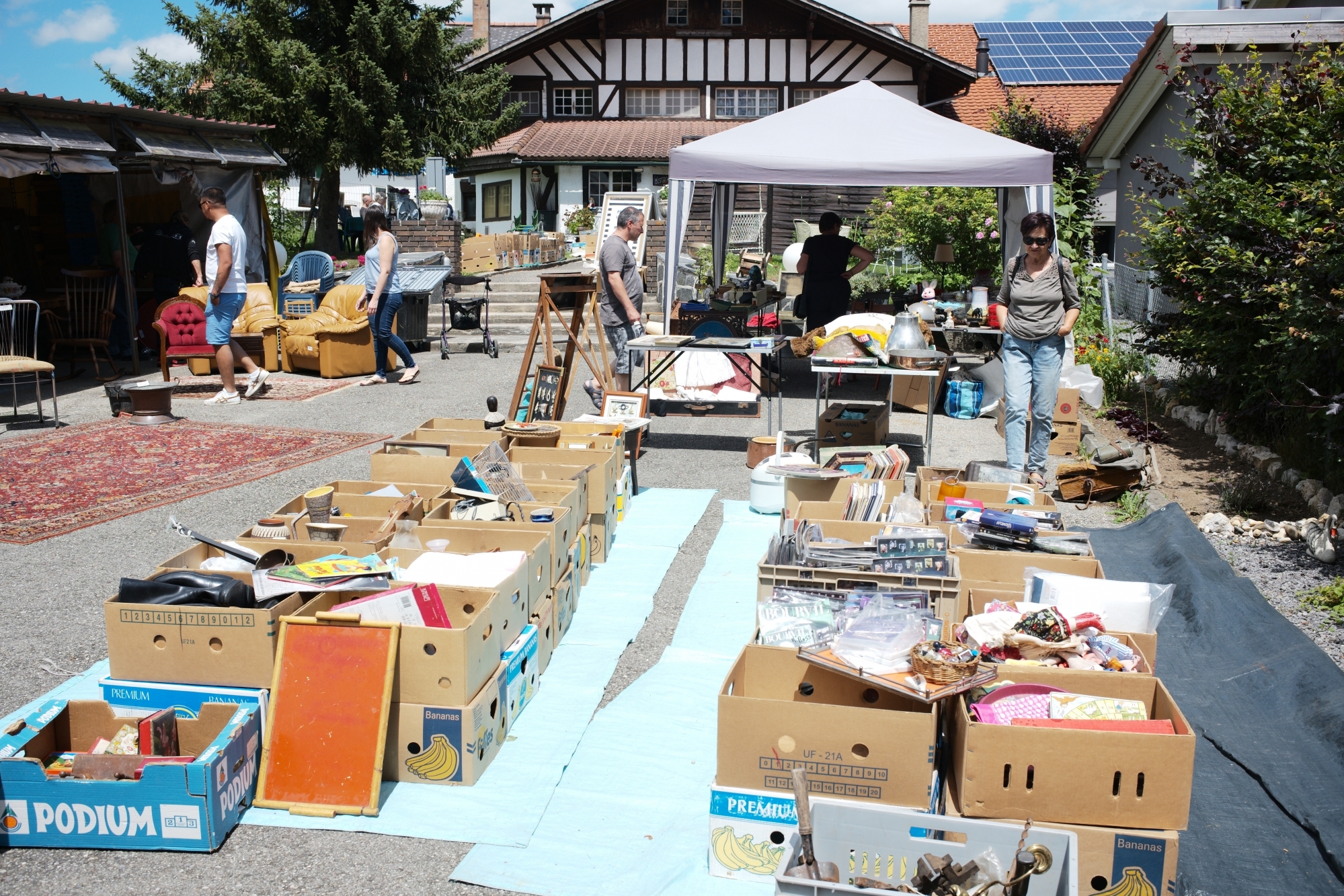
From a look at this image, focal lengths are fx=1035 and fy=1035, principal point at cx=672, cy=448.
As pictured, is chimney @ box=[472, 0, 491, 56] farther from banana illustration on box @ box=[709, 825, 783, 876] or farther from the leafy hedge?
banana illustration on box @ box=[709, 825, 783, 876]

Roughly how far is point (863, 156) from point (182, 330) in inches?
301

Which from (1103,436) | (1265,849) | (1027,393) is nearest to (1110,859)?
(1265,849)

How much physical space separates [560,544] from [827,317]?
7.06 m

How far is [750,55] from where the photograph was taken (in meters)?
27.7

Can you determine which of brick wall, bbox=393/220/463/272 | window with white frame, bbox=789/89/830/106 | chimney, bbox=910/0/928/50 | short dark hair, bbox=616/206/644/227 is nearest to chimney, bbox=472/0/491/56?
window with white frame, bbox=789/89/830/106

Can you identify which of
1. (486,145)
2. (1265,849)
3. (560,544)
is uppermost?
(486,145)

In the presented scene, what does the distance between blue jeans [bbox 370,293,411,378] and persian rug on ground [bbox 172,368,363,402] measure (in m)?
0.50

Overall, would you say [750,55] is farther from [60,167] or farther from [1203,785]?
[1203,785]

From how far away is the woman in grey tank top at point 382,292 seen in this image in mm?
10812

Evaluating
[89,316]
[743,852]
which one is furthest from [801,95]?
[743,852]

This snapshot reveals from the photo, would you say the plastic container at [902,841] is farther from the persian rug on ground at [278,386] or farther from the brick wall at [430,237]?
the brick wall at [430,237]

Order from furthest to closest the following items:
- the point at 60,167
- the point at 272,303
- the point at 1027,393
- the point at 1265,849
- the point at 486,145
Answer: the point at 486,145 < the point at 272,303 < the point at 60,167 < the point at 1027,393 < the point at 1265,849

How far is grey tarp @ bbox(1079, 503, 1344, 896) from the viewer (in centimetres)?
304

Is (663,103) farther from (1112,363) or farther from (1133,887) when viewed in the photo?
(1133,887)
